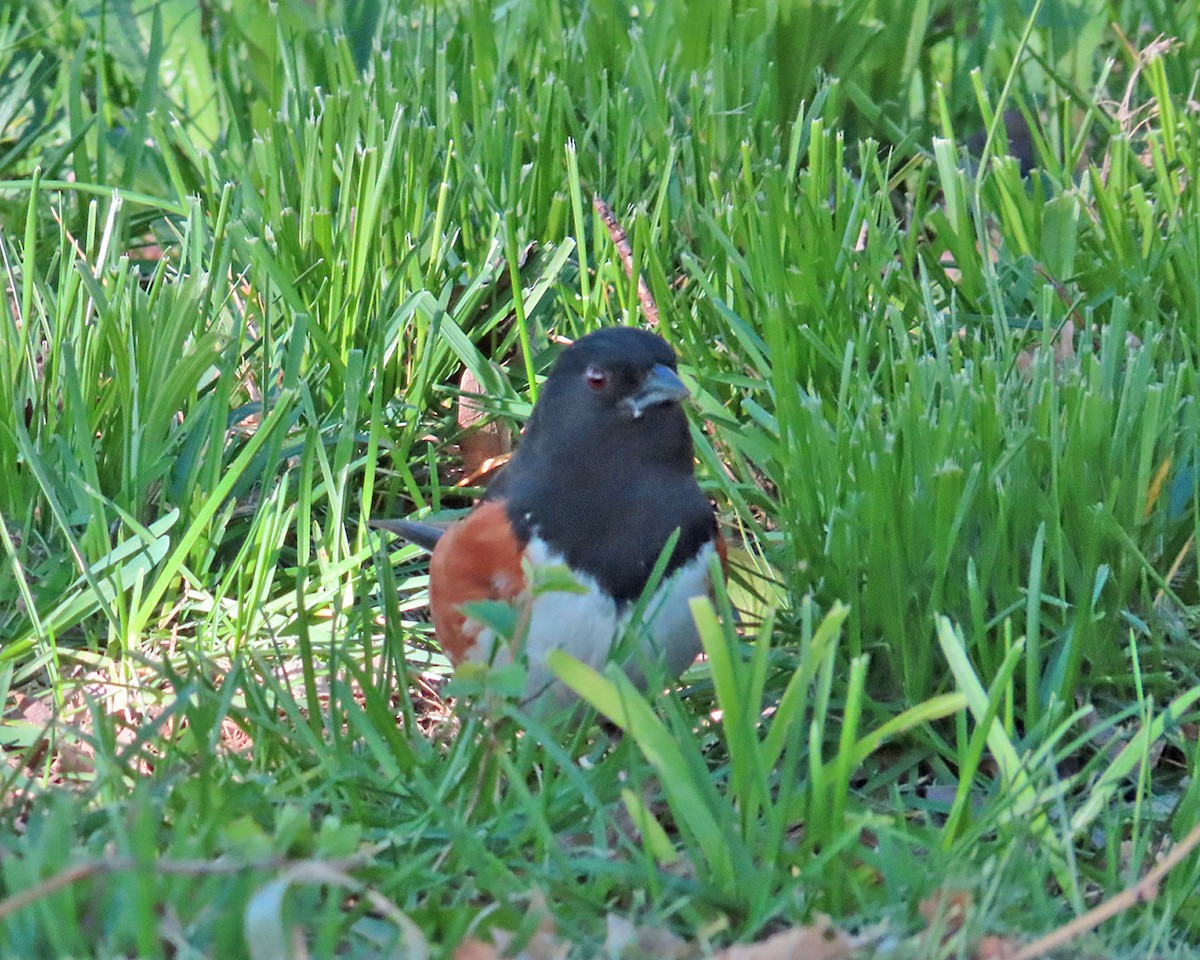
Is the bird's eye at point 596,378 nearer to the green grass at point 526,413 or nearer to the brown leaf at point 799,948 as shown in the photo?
the green grass at point 526,413

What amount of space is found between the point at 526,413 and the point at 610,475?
0.61 m

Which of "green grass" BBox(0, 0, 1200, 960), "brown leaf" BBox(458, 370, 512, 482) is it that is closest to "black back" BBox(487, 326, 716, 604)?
"green grass" BBox(0, 0, 1200, 960)

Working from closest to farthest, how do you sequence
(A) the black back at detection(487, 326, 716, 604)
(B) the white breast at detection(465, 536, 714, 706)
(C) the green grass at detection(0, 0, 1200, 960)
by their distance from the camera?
(C) the green grass at detection(0, 0, 1200, 960)
(B) the white breast at detection(465, 536, 714, 706)
(A) the black back at detection(487, 326, 716, 604)

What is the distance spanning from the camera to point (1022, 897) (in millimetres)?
1766

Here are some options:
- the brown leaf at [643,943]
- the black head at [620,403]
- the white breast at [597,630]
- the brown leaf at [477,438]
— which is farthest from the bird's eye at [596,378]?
the brown leaf at [643,943]

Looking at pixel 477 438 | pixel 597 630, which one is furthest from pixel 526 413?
pixel 597 630

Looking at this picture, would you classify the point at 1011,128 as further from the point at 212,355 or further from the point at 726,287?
the point at 212,355

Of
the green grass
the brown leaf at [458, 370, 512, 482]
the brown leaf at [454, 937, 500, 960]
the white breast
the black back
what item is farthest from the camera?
the brown leaf at [458, 370, 512, 482]

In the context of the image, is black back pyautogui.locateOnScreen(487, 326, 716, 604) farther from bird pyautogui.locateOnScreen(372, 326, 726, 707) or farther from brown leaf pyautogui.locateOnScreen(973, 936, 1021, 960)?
brown leaf pyautogui.locateOnScreen(973, 936, 1021, 960)

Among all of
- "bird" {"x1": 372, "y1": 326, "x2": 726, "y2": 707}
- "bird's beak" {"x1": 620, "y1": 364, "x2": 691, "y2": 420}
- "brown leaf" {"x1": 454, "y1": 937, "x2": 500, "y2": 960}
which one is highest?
"bird's beak" {"x1": 620, "y1": 364, "x2": 691, "y2": 420}

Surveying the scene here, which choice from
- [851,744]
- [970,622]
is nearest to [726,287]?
[970,622]

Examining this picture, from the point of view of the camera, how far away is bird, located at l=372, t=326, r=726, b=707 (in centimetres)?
218

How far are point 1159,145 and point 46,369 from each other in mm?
2254

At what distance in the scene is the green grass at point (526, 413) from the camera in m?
1.75
